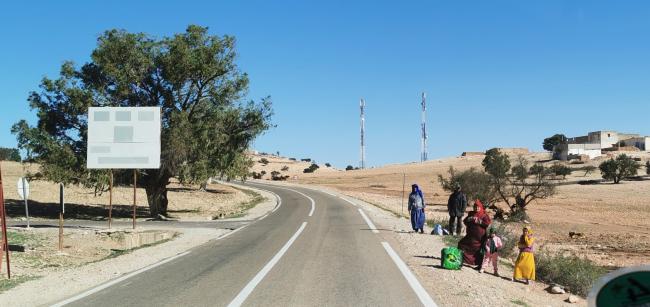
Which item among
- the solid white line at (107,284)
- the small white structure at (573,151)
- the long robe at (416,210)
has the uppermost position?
the small white structure at (573,151)

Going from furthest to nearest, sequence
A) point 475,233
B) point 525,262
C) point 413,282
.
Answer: point 475,233 → point 525,262 → point 413,282

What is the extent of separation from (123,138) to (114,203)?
19.3m

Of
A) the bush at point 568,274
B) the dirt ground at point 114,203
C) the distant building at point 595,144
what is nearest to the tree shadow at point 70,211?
the dirt ground at point 114,203

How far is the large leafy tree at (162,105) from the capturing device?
3011cm

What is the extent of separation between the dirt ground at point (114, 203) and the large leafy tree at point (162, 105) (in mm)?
3298

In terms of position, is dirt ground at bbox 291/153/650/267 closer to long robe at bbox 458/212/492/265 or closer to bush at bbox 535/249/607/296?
bush at bbox 535/249/607/296

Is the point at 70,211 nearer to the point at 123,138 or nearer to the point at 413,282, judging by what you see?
the point at 123,138

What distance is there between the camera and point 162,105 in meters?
32.5

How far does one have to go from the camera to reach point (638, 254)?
21.7 metres

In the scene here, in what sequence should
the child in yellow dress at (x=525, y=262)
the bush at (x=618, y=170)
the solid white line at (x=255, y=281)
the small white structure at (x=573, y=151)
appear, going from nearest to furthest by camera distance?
the solid white line at (x=255, y=281) < the child in yellow dress at (x=525, y=262) < the bush at (x=618, y=170) < the small white structure at (x=573, y=151)

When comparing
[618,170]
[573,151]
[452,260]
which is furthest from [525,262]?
[573,151]

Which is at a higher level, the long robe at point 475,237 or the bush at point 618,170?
the bush at point 618,170

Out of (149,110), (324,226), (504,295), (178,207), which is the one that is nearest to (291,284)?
(504,295)

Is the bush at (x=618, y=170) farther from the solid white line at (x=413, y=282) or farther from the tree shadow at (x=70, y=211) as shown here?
the solid white line at (x=413, y=282)
